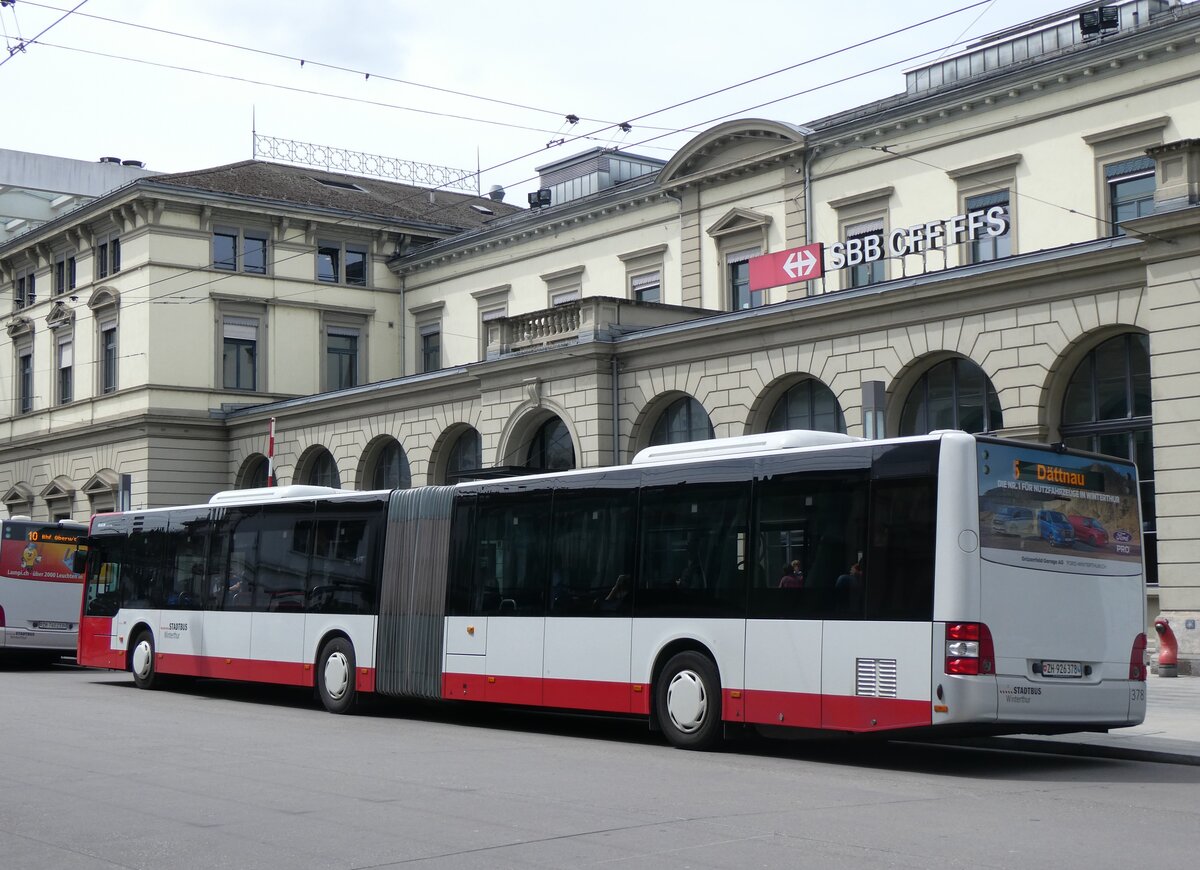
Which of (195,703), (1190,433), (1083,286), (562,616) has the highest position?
(1083,286)

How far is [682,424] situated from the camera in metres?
33.4

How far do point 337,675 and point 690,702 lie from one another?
270 inches

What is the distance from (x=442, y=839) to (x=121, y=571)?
18067mm

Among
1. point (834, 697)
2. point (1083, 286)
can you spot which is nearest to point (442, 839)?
point (834, 697)

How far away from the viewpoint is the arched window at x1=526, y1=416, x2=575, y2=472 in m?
35.7

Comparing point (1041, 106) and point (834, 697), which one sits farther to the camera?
point (1041, 106)

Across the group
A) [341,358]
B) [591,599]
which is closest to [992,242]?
[591,599]

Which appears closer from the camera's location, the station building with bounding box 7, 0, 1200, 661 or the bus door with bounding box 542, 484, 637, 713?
the bus door with bounding box 542, 484, 637, 713

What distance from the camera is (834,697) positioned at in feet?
46.3

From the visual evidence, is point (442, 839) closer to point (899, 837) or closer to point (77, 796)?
point (899, 837)

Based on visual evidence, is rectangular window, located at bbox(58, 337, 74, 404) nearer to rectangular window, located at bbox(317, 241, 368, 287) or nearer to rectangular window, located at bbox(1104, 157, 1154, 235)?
rectangular window, located at bbox(317, 241, 368, 287)

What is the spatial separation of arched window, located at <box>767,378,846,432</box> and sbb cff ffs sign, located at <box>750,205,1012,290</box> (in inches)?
89.7

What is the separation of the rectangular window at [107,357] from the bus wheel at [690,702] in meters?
38.0

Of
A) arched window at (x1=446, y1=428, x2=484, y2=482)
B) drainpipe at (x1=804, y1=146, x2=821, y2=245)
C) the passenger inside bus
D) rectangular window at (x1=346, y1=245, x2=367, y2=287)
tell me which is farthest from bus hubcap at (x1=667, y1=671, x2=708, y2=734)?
rectangular window at (x1=346, y1=245, x2=367, y2=287)
